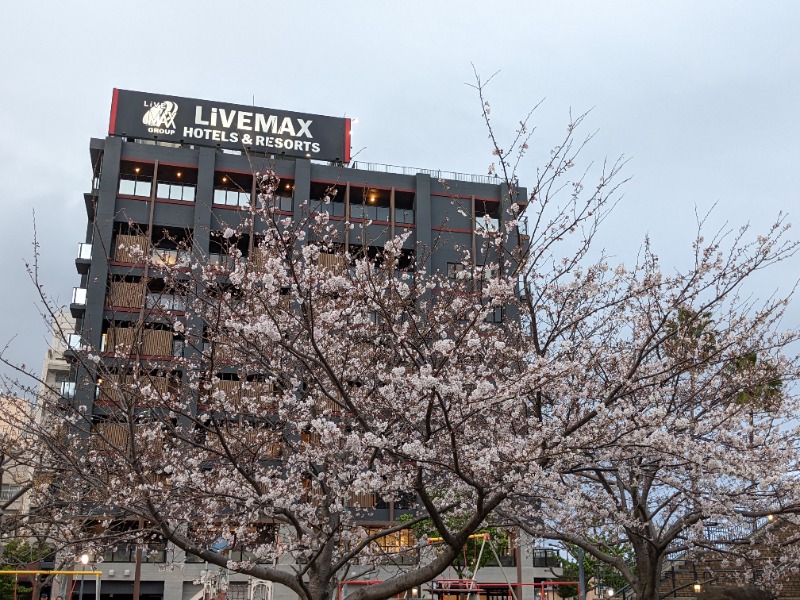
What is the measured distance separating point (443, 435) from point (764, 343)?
8.08 m

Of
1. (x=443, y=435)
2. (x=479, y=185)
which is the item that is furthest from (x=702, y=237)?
(x=479, y=185)

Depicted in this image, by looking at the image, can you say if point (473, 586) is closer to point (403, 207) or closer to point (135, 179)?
point (403, 207)

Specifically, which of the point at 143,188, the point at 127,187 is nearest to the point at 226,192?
the point at 143,188

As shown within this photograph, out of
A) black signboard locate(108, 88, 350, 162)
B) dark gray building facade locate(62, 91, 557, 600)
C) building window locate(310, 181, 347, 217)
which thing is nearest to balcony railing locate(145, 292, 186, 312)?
dark gray building facade locate(62, 91, 557, 600)

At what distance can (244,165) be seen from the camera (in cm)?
4347

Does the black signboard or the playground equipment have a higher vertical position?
the black signboard

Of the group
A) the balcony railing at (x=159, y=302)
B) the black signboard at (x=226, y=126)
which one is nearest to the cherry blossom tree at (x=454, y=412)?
the balcony railing at (x=159, y=302)

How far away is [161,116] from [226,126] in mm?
3916

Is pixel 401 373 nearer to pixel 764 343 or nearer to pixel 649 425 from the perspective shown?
pixel 649 425

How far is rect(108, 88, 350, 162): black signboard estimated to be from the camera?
1731 inches

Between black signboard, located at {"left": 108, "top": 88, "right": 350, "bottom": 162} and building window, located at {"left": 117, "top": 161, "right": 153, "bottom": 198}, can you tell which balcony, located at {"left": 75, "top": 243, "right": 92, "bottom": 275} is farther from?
black signboard, located at {"left": 108, "top": 88, "right": 350, "bottom": 162}

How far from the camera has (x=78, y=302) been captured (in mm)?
39406

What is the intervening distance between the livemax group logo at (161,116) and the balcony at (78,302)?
35.6 ft

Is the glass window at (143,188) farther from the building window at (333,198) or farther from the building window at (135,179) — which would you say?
the building window at (333,198)
